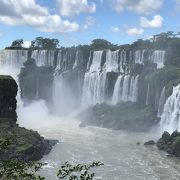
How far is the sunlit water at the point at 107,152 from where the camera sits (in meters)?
36.9

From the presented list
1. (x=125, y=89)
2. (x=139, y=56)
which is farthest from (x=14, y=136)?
(x=139, y=56)

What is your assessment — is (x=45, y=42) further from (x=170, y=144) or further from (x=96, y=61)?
(x=170, y=144)

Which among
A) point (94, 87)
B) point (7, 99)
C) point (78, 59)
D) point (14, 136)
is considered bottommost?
point (14, 136)

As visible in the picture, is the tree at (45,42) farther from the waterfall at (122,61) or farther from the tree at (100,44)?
the waterfall at (122,61)

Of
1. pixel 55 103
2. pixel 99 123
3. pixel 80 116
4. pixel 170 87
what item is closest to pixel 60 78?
pixel 55 103

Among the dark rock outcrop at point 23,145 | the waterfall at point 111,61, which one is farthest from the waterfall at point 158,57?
the dark rock outcrop at point 23,145

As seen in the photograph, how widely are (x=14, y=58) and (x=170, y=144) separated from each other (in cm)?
4338

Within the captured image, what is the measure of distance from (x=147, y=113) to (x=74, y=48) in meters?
26.7

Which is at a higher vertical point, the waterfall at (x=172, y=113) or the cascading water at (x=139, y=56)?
the cascading water at (x=139, y=56)

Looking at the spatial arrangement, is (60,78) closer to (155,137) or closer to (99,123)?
(99,123)

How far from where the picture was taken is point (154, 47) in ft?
251

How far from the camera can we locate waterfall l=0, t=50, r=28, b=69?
267ft

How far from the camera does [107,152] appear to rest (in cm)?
4425

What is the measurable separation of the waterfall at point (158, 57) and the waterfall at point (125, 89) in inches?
261
